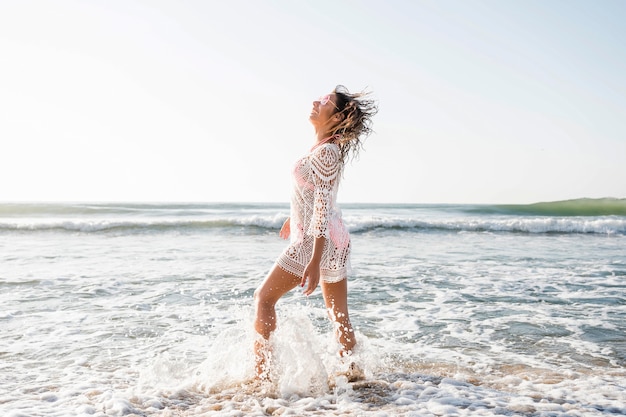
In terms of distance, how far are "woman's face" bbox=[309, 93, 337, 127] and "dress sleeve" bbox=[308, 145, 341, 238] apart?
26 centimetres

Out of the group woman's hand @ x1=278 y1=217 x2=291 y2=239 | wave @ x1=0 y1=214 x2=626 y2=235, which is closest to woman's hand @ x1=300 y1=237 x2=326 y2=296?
woman's hand @ x1=278 y1=217 x2=291 y2=239

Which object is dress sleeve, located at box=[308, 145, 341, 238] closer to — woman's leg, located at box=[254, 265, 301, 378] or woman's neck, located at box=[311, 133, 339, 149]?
woman's neck, located at box=[311, 133, 339, 149]

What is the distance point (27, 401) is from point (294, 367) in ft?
6.07

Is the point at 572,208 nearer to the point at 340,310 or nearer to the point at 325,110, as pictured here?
the point at 340,310

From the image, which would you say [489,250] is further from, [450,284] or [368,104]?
[368,104]

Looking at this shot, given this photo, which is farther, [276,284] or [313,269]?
[276,284]

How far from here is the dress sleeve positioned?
3.57 metres

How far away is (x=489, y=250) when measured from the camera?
13766 mm

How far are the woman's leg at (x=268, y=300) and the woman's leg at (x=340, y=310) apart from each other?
12.3 inches

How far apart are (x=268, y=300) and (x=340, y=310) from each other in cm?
57

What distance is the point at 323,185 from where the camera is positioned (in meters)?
3.58

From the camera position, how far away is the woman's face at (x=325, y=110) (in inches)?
149

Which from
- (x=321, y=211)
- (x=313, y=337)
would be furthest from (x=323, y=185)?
(x=313, y=337)

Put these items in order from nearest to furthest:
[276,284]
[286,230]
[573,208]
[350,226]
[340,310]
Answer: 1. [276,284]
2. [340,310]
3. [286,230]
4. [350,226]
5. [573,208]
